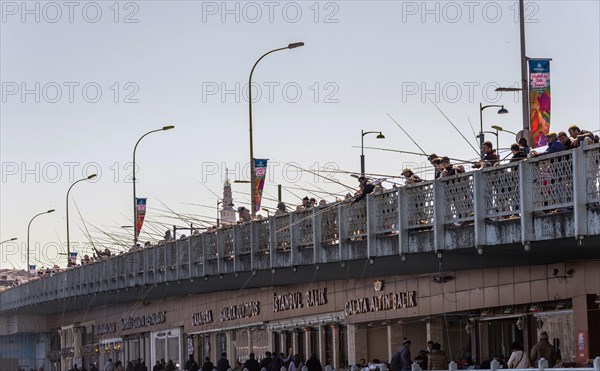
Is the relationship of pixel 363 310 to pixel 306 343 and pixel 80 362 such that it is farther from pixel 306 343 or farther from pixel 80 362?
pixel 80 362

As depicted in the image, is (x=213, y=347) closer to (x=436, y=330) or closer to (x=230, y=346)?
(x=230, y=346)

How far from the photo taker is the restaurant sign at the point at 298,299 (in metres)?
56.3

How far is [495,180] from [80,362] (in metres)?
67.5

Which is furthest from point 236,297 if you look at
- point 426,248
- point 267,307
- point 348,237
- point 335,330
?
point 426,248

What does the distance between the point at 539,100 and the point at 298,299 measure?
2257 cm

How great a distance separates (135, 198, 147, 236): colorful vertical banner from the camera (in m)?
77.9

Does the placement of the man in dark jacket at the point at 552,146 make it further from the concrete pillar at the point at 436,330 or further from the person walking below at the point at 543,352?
the concrete pillar at the point at 436,330

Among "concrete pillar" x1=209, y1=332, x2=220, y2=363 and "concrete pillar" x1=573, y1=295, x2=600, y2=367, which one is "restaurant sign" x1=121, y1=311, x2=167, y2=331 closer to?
"concrete pillar" x1=209, y1=332, x2=220, y2=363

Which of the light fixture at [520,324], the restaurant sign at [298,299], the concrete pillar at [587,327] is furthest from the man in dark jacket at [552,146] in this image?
the restaurant sign at [298,299]

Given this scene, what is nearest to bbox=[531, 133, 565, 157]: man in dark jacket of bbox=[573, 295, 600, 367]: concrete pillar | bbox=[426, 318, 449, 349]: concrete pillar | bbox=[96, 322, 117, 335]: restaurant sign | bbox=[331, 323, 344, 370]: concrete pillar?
bbox=[573, 295, 600, 367]: concrete pillar

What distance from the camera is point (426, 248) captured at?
37125 mm

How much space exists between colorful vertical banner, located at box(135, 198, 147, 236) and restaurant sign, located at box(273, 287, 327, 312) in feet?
58.3

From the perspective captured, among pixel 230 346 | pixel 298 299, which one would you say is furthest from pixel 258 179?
pixel 230 346

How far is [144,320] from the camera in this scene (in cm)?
8000
